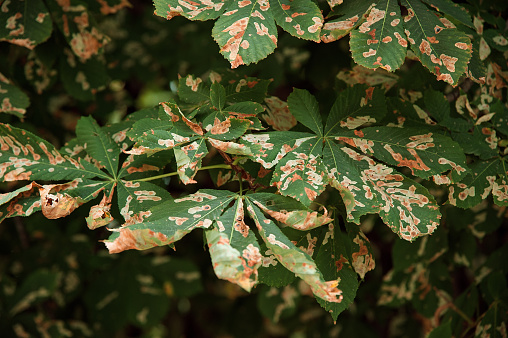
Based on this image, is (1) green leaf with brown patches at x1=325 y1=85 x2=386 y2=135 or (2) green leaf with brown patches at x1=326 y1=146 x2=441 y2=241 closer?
(2) green leaf with brown patches at x1=326 y1=146 x2=441 y2=241

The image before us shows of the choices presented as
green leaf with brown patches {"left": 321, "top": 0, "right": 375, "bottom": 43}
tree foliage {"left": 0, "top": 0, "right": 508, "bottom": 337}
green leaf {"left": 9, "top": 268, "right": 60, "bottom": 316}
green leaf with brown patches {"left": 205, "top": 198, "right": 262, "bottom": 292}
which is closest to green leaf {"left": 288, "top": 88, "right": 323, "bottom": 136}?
tree foliage {"left": 0, "top": 0, "right": 508, "bottom": 337}

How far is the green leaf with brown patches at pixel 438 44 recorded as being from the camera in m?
0.83

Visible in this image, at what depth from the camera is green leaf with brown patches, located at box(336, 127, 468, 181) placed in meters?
0.87

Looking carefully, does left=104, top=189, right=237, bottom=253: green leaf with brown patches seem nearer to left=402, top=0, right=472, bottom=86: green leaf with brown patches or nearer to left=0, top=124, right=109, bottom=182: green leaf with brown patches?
left=0, top=124, right=109, bottom=182: green leaf with brown patches

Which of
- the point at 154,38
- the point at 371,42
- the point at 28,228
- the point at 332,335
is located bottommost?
the point at 332,335

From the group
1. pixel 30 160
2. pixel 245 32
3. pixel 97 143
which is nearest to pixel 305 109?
pixel 245 32

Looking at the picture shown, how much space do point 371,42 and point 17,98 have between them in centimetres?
92

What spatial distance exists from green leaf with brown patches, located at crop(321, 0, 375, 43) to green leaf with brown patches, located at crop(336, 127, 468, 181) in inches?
8.0

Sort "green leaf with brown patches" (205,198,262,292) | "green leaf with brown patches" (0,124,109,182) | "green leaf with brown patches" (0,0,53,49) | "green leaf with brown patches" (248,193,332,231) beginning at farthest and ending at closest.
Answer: "green leaf with brown patches" (0,0,53,49) → "green leaf with brown patches" (0,124,109,182) → "green leaf with brown patches" (248,193,332,231) → "green leaf with brown patches" (205,198,262,292)

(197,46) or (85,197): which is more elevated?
(85,197)

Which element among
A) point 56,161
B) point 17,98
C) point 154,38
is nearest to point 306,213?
point 56,161

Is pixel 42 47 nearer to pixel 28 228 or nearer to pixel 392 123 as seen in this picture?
pixel 28 228

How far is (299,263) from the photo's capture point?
709mm

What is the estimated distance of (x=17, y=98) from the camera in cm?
116
